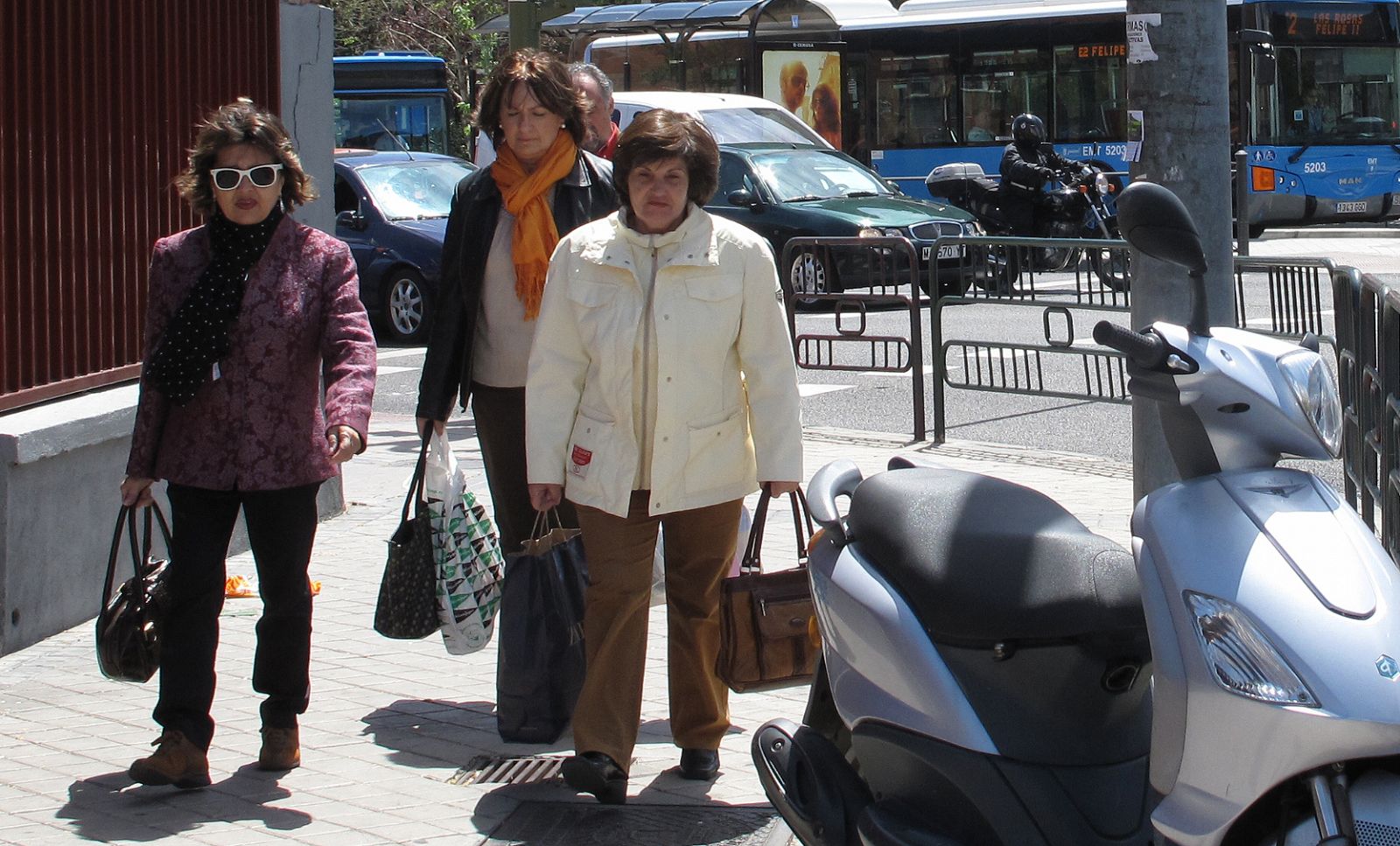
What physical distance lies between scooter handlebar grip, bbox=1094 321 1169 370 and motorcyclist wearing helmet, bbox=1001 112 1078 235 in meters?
16.5

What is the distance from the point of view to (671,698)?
4.70 metres

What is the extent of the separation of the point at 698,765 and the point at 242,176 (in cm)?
189

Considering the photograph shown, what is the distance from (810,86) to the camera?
25.1 m

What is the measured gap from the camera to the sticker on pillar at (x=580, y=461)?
4457 mm

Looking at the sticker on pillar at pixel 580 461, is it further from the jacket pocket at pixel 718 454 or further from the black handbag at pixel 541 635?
the black handbag at pixel 541 635

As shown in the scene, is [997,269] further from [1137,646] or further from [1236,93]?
[1236,93]

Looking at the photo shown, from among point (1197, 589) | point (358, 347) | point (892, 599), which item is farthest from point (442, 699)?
point (1197, 589)

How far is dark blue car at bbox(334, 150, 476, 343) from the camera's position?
614 inches

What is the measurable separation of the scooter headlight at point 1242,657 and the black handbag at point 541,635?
2.31 m

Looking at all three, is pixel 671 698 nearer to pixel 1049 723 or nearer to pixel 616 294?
pixel 616 294

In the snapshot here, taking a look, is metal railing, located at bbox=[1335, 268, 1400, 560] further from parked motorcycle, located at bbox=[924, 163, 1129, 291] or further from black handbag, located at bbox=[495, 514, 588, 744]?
parked motorcycle, located at bbox=[924, 163, 1129, 291]

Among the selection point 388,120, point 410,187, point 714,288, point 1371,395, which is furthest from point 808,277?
point 388,120

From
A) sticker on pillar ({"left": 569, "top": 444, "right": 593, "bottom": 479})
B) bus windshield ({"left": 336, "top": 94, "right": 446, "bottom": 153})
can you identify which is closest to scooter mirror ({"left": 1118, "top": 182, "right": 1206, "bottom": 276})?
sticker on pillar ({"left": 569, "top": 444, "right": 593, "bottom": 479})

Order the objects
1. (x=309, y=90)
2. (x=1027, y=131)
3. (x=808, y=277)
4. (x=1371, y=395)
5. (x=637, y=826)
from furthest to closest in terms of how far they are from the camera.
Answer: (x=1027, y=131) < (x=808, y=277) < (x=309, y=90) < (x=1371, y=395) < (x=637, y=826)
